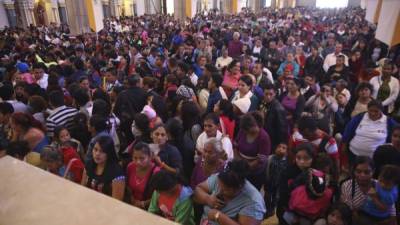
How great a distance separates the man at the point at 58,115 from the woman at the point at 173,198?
1968 millimetres

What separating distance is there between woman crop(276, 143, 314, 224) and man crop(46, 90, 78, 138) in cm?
257

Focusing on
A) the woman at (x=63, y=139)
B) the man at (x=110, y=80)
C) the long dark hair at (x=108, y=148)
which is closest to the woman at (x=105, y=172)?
the long dark hair at (x=108, y=148)

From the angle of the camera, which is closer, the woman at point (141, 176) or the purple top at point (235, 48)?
the woman at point (141, 176)

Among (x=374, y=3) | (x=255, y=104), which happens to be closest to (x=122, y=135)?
(x=255, y=104)

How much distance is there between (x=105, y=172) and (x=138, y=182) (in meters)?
0.32

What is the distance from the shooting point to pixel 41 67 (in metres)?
6.41

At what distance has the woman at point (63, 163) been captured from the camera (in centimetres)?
300

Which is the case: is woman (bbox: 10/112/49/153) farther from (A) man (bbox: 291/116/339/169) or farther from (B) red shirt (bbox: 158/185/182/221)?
(A) man (bbox: 291/116/339/169)

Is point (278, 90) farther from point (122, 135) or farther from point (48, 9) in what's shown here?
point (48, 9)

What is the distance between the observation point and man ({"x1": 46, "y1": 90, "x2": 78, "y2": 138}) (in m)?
3.88

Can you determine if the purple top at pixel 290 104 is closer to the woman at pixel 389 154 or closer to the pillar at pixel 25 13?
the woman at pixel 389 154

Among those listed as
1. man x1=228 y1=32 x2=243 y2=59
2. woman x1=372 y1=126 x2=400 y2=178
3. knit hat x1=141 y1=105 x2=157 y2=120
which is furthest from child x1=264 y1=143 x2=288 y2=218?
man x1=228 y1=32 x2=243 y2=59

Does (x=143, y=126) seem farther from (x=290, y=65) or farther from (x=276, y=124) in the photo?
(x=290, y=65)

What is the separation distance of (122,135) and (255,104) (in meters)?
1.84
